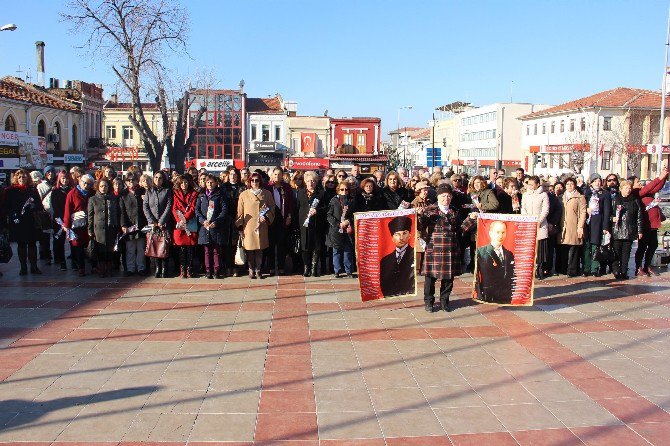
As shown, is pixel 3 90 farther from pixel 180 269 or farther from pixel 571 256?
pixel 571 256

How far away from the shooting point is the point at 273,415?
5.10 metres

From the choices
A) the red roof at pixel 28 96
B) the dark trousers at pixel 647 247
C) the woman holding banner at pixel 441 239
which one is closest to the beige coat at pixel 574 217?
the dark trousers at pixel 647 247

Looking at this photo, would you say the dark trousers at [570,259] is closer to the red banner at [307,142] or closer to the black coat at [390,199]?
the black coat at [390,199]

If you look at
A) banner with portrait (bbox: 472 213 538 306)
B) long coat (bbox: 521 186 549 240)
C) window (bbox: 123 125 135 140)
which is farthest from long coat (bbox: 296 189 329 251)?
window (bbox: 123 125 135 140)

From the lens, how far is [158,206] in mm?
10695

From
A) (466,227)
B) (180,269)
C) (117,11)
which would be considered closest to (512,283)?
(466,227)

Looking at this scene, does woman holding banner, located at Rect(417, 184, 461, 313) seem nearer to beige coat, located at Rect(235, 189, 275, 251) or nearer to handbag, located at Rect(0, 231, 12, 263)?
beige coat, located at Rect(235, 189, 275, 251)

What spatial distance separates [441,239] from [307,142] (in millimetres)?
56666

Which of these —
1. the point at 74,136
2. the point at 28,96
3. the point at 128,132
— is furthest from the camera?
the point at 128,132

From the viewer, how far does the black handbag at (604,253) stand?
10.9 m

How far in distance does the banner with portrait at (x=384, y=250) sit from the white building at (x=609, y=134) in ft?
148

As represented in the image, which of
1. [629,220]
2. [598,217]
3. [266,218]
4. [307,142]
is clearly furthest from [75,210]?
[307,142]

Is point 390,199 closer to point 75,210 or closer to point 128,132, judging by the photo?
point 75,210

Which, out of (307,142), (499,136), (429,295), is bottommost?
(429,295)
